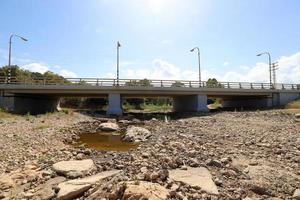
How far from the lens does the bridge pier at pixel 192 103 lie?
134 feet

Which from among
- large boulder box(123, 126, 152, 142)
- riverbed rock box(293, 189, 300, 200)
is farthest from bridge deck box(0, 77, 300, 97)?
riverbed rock box(293, 189, 300, 200)

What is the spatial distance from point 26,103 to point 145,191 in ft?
120

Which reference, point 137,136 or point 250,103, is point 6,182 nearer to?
point 137,136

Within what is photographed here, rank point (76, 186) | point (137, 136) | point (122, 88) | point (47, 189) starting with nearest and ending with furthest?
point (76, 186)
point (47, 189)
point (137, 136)
point (122, 88)

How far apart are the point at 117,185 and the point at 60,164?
3704 millimetres

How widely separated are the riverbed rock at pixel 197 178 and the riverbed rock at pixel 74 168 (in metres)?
3.01

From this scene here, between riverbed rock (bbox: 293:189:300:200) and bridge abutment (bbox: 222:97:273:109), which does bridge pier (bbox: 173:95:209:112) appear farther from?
riverbed rock (bbox: 293:189:300:200)

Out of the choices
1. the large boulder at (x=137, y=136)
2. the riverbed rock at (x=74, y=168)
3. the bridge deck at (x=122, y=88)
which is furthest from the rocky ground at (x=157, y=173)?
the bridge deck at (x=122, y=88)

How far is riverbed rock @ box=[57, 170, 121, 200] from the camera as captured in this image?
827cm

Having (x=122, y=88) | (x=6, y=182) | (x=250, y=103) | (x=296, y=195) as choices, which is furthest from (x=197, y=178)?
(x=250, y=103)

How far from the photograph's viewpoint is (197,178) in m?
9.16

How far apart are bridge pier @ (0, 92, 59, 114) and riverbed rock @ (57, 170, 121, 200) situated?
1113 inches

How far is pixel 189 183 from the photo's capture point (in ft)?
28.6

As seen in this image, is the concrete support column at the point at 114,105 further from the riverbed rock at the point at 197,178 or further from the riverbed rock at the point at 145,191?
the riverbed rock at the point at 145,191
